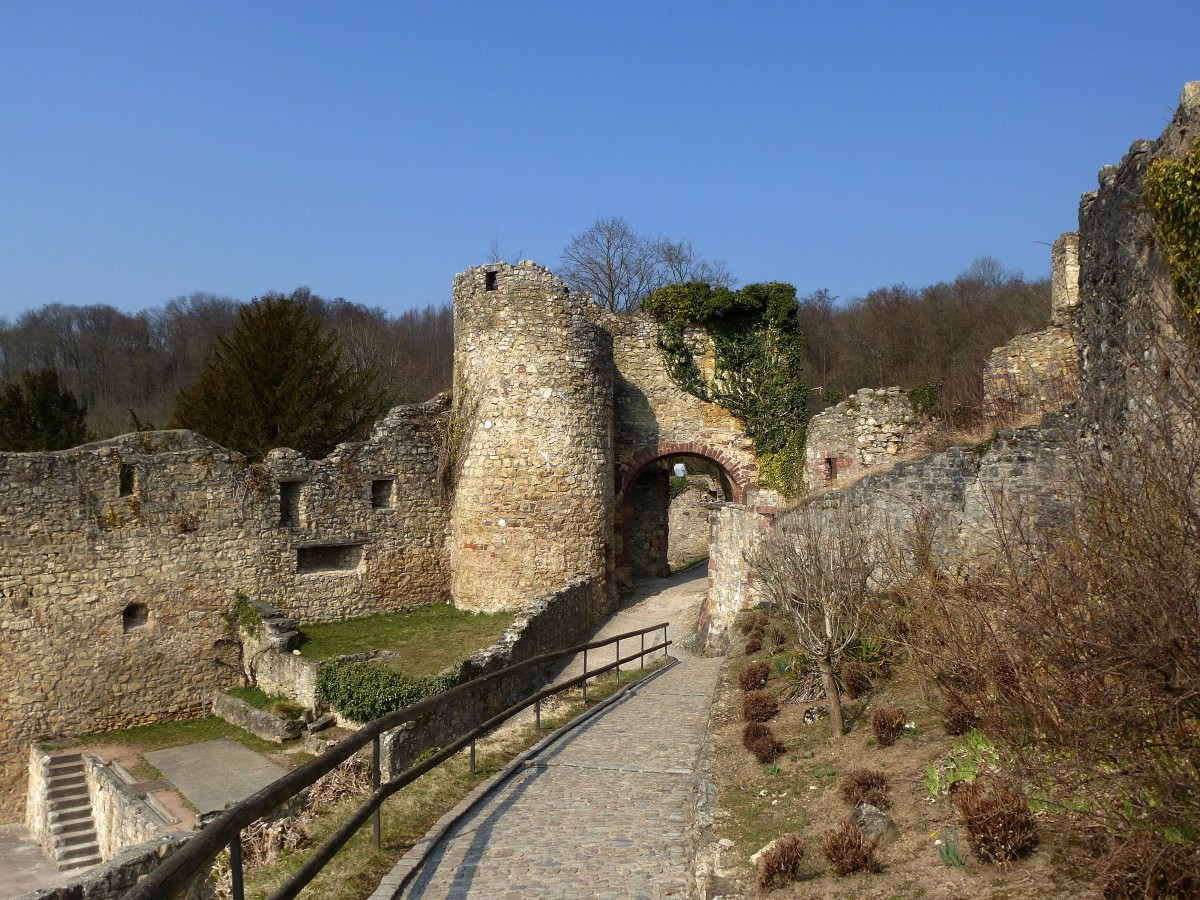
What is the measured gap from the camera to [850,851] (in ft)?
16.5

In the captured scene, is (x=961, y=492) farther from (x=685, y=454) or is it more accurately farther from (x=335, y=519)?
(x=685, y=454)

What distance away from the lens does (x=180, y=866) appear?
3.47 m

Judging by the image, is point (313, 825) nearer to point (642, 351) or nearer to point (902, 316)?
point (642, 351)

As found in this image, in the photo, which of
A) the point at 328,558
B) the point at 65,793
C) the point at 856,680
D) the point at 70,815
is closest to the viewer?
the point at 856,680

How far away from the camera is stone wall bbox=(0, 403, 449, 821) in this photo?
15.2m

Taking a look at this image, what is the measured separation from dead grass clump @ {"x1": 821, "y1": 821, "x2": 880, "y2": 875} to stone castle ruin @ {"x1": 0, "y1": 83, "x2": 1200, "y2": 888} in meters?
6.42

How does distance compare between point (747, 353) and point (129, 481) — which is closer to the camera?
point (129, 481)

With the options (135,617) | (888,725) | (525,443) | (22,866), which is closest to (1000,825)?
(888,725)

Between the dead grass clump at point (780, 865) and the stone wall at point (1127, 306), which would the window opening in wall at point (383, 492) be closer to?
the stone wall at point (1127, 306)

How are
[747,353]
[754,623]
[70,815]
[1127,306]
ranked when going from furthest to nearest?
[747,353], [70,815], [754,623], [1127,306]

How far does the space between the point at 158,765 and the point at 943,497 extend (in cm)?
1212

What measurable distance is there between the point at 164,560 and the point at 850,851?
47.7ft

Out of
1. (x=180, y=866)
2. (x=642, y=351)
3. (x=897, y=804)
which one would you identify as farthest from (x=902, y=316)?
(x=180, y=866)

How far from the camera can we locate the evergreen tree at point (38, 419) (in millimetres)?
30641
